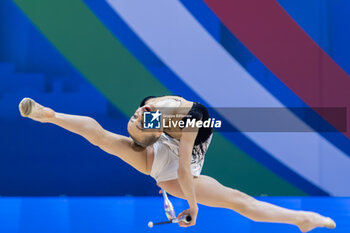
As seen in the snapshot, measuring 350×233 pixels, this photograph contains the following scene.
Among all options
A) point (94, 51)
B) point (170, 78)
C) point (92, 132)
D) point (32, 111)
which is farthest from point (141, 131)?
point (94, 51)

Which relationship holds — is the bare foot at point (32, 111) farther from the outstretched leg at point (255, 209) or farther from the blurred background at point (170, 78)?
the blurred background at point (170, 78)

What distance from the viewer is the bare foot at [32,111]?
2.36 meters

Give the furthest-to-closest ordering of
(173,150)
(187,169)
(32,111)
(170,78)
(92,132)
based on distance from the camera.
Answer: (170,78)
(173,150)
(92,132)
(32,111)
(187,169)

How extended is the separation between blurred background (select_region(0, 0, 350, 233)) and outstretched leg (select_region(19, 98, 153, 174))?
5.74 ft

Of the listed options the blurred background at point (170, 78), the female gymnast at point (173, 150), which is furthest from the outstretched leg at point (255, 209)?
the blurred background at point (170, 78)

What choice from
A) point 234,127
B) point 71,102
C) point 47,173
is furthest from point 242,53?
point 47,173

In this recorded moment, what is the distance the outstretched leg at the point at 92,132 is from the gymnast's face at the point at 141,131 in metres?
0.07

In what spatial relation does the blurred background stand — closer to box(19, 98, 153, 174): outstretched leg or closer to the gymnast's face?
box(19, 98, 153, 174): outstretched leg

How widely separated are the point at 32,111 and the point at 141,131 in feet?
1.67

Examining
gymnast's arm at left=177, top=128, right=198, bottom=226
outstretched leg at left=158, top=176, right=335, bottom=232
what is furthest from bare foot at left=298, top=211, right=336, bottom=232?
gymnast's arm at left=177, top=128, right=198, bottom=226

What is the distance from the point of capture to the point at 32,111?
7.80ft

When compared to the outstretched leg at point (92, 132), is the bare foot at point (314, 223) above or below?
below

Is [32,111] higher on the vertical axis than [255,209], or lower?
higher

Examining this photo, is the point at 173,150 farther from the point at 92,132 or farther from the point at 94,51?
the point at 94,51
